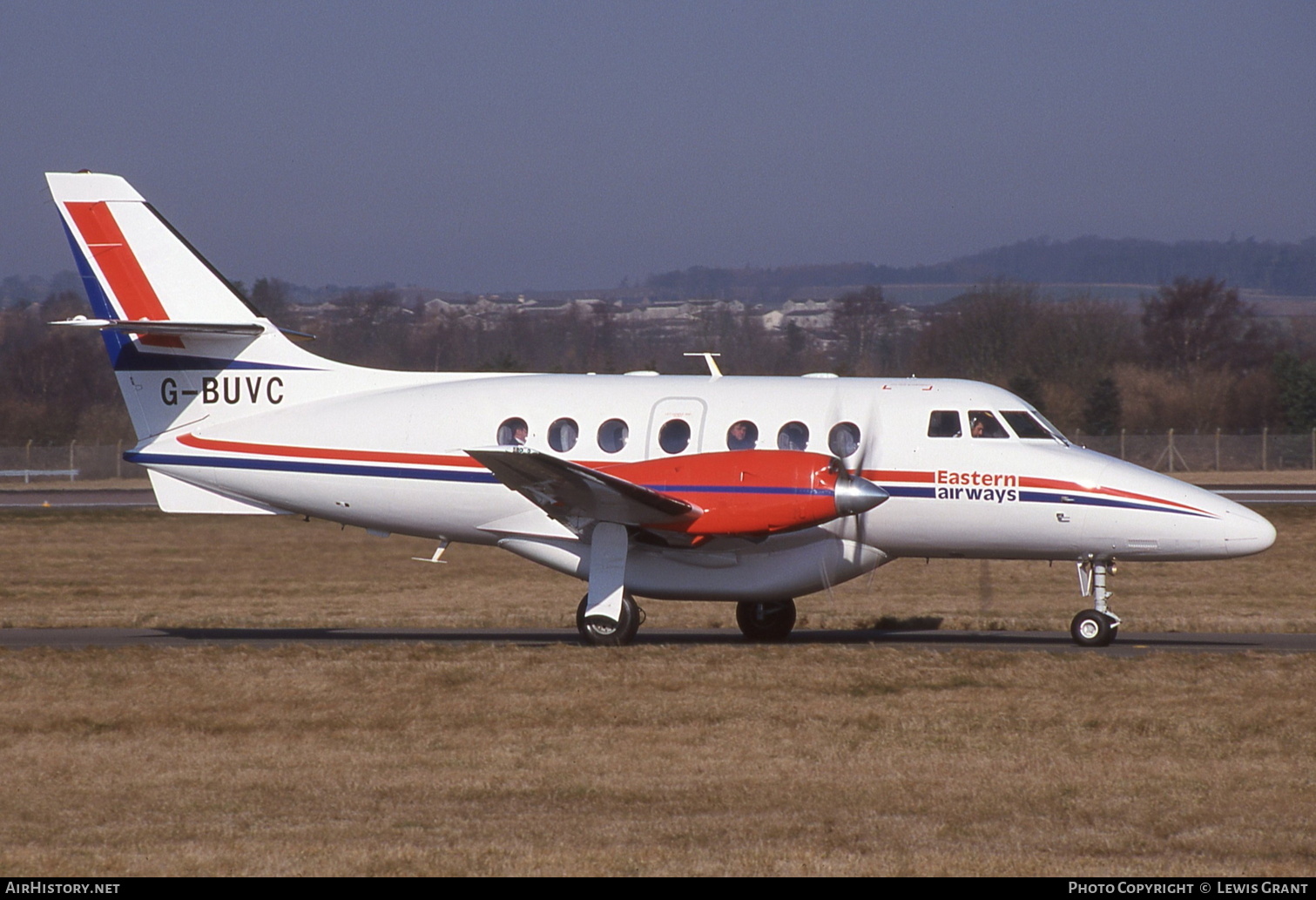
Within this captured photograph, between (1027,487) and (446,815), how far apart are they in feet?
29.9

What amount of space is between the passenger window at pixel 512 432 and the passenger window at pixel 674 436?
169cm

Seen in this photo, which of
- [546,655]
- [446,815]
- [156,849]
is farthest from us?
[546,655]

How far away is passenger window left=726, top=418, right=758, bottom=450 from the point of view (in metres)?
16.5

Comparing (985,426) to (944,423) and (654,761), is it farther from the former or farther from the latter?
(654,761)

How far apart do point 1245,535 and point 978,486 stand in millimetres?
2946

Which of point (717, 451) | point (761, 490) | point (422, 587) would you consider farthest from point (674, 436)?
point (422, 587)

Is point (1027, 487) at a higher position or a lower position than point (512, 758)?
higher

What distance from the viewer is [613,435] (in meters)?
16.8

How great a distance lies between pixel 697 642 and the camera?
17.2 meters

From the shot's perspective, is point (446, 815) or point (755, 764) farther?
point (755, 764)

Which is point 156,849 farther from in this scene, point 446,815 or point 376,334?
point 376,334

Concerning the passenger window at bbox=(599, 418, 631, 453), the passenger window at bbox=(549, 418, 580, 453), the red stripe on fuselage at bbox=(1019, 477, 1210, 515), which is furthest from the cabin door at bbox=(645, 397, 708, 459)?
the red stripe on fuselage at bbox=(1019, 477, 1210, 515)

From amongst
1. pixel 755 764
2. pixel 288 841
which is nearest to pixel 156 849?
pixel 288 841

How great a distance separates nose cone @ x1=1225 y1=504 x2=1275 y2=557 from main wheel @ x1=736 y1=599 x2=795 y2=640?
16.9 ft
